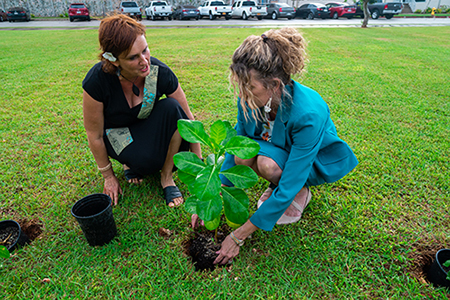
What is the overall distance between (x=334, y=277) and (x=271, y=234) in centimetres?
46

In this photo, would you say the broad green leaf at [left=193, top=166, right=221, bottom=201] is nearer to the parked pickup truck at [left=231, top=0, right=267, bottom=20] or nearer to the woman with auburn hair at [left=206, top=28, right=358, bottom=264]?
the woman with auburn hair at [left=206, top=28, right=358, bottom=264]

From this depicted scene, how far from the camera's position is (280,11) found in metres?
20.0

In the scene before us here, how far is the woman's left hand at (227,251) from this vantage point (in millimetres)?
1680

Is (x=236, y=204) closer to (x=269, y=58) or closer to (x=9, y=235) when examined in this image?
(x=269, y=58)

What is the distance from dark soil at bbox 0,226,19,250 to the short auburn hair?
1.28 m

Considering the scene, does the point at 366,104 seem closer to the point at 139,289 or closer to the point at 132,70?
the point at 132,70

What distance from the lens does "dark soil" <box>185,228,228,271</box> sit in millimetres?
1737

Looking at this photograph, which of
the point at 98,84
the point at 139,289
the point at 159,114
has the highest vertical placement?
the point at 98,84

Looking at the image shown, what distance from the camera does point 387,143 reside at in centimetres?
292

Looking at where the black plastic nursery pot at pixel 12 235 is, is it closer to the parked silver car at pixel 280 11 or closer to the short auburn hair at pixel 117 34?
the short auburn hair at pixel 117 34

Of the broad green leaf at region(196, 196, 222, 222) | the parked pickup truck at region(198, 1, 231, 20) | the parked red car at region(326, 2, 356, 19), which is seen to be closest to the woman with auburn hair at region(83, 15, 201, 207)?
the broad green leaf at region(196, 196, 222, 222)

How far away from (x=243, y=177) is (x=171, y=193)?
0.93 meters

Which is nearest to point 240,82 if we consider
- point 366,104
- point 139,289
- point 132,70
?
point 132,70

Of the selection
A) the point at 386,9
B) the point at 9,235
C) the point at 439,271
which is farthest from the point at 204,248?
the point at 386,9
